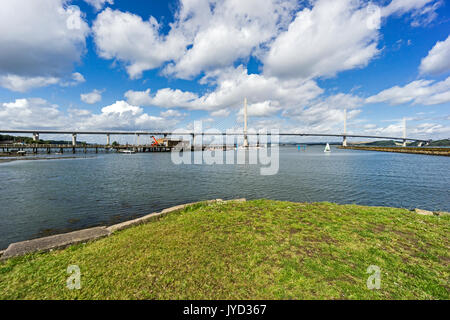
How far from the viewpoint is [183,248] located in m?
4.62

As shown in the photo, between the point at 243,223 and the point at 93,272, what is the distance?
13.5 ft

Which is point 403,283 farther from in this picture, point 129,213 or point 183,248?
point 129,213

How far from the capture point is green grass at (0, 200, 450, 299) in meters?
3.25

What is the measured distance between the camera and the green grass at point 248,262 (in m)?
3.25

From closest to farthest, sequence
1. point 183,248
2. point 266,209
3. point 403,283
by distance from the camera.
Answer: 1. point 403,283
2. point 183,248
3. point 266,209

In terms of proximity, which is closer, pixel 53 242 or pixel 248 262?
pixel 248 262

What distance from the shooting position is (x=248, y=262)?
404 centimetres

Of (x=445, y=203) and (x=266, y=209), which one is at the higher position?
(x=266, y=209)

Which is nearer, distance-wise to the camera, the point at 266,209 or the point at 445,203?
the point at 266,209

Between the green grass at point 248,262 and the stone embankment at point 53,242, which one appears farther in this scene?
the stone embankment at point 53,242

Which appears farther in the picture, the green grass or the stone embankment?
the stone embankment
